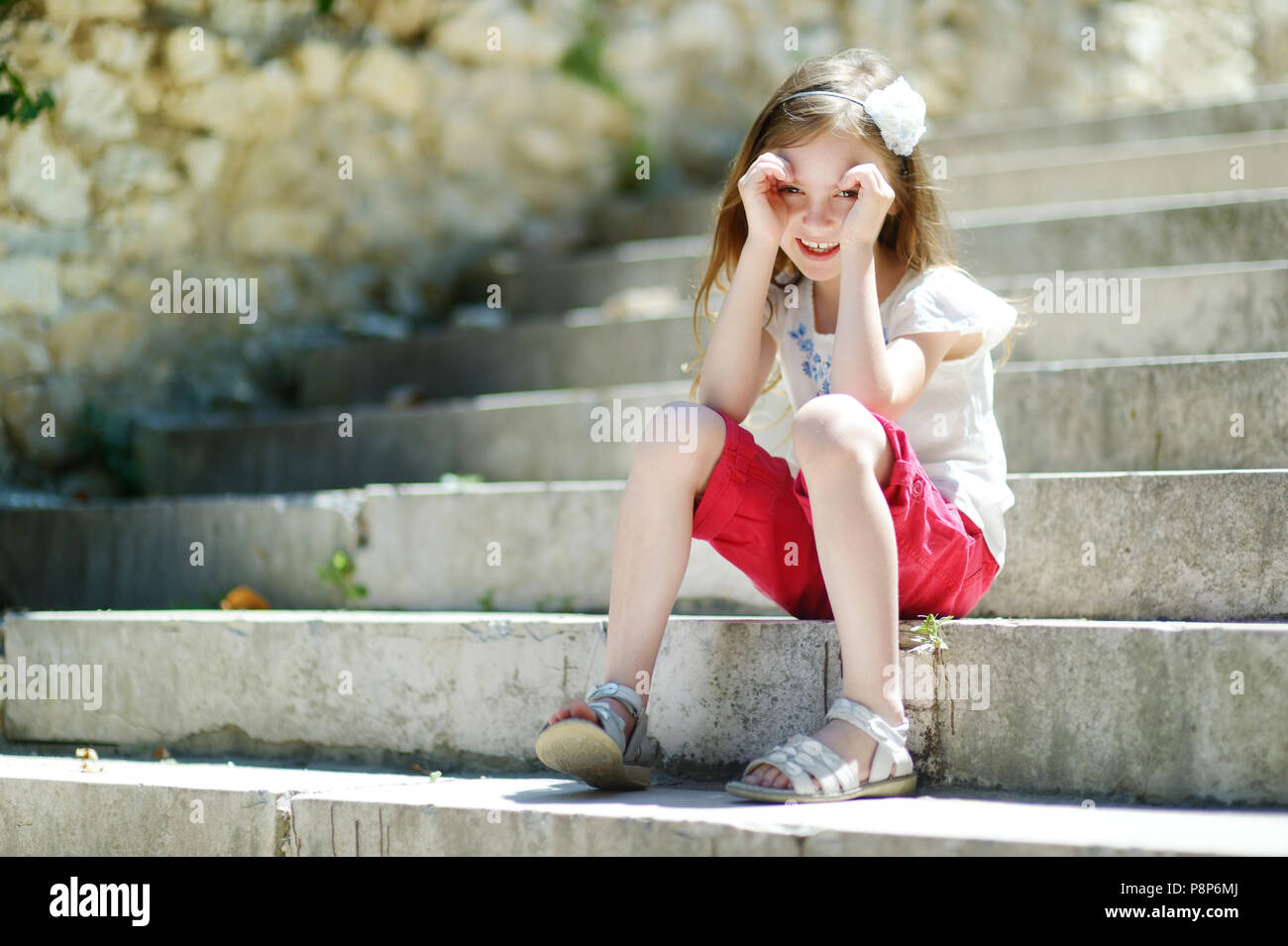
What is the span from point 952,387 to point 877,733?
62cm

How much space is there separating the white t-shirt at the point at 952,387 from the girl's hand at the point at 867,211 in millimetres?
164

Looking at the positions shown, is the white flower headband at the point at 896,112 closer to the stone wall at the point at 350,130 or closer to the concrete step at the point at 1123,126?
the concrete step at the point at 1123,126

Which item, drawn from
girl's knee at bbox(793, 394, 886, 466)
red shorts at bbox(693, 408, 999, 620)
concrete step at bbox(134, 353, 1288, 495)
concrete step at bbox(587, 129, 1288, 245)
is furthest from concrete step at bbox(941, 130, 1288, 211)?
girl's knee at bbox(793, 394, 886, 466)

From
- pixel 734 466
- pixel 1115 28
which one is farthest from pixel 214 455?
pixel 1115 28

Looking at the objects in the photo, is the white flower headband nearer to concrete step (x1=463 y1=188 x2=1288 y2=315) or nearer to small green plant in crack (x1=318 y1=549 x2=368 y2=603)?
concrete step (x1=463 y1=188 x2=1288 y2=315)

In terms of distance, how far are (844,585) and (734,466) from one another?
27 centimetres

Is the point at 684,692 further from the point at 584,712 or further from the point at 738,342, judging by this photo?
the point at 738,342

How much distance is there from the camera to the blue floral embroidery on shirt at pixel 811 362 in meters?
2.14

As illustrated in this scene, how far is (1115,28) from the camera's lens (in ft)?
16.3

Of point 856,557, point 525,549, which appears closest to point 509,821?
point 856,557

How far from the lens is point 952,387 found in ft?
6.80

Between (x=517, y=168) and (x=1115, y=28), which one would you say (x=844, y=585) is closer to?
(x=517, y=168)

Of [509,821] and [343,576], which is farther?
[343,576]

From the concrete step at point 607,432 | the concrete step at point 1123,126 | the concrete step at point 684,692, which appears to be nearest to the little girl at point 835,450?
the concrete step at point 684,692
